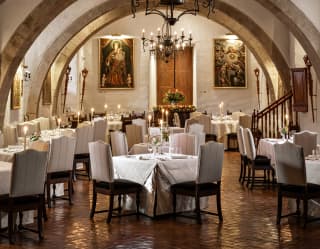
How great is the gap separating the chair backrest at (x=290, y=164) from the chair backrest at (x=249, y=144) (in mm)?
2739

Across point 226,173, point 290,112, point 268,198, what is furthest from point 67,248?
point 290,112

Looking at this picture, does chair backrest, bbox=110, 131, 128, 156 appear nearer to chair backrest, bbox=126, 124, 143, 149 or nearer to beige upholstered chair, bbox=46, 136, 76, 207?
beige upholstered chair, bbox=46, 136, 76, 207

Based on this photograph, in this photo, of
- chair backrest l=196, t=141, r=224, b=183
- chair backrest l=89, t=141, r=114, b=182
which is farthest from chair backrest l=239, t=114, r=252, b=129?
chair backrest l=89, t=141, r=114, b=182

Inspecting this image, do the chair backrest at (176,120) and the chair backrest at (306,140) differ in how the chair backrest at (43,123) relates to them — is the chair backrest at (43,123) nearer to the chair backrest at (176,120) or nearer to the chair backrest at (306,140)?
the chair backrest at (176,120)

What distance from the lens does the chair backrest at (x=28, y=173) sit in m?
6.11

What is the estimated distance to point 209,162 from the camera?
7.28 meters

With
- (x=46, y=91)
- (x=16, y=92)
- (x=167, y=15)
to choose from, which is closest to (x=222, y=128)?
(x=46, y=91)

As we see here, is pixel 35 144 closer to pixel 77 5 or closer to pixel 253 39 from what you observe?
pixel 77 5

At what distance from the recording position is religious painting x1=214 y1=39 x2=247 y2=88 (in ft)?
66.0

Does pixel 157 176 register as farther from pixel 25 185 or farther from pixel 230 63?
pixel 230 63

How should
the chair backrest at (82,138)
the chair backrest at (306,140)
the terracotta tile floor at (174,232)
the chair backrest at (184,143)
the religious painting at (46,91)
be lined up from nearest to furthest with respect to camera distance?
the terracotta tile floor at (174,232) → the chair backrest at (184,143) → the chair backrest at (306,140) → the chair backrest at (82,138) → the religious painting at (46,91)

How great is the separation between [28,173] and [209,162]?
229cm

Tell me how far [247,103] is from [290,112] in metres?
6.38

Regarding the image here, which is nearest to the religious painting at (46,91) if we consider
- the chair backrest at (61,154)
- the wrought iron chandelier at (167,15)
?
the wrought iron chandelier at (167,15)
